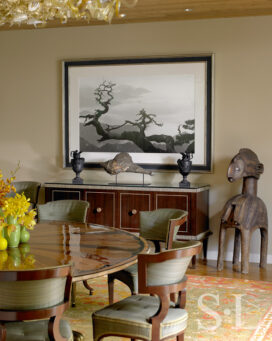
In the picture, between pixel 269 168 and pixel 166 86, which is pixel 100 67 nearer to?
pixel 166 86

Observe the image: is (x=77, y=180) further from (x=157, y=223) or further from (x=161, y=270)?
(x=161, y=270)

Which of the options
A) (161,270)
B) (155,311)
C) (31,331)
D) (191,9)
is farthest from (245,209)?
(31,331)

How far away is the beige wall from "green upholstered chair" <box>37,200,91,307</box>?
2.06 m

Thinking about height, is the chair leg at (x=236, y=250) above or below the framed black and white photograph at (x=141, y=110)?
below

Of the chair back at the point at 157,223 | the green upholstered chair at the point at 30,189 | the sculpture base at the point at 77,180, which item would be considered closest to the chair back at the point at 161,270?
the chair back at the point at 157,223

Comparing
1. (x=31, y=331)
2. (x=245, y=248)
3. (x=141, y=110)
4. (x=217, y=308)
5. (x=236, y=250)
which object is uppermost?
(x=141, y=110)

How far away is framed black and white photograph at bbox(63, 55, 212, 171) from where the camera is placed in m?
7.25

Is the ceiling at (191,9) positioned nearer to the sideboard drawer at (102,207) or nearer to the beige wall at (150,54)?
the beige wall at (150,54)

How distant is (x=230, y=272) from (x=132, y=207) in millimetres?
1372

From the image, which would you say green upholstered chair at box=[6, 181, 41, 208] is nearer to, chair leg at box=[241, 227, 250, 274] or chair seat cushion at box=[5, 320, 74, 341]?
chair leg at box=[241, 227, 250, 274]

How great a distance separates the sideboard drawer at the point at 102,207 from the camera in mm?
7117

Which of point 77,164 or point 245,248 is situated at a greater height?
point 77,164

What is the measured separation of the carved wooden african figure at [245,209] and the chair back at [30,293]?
369cm

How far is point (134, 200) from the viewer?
276 inches
